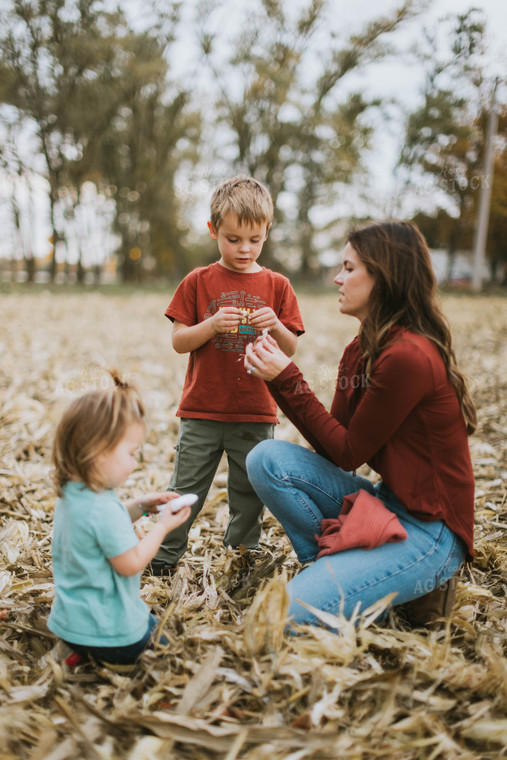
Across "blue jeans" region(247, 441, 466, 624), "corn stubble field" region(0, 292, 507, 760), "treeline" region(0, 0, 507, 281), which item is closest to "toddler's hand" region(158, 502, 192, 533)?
"corn stubble field" region(0, 292, 507, 760)

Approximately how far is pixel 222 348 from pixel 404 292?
2.75 feet

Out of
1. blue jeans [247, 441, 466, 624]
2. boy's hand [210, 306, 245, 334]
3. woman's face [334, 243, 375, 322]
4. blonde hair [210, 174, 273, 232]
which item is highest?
blonde hair [210, 174, 273, 232]

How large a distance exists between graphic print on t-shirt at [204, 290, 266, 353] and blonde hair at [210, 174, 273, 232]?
0.95 ft

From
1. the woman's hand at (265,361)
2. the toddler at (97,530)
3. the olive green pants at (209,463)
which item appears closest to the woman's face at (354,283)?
the woman's hand at (265,361)

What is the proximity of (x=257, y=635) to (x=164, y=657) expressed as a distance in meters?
0.33

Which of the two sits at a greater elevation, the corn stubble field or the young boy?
the young boy

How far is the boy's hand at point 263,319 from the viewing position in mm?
2426

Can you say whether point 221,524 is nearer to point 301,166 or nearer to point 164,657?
Result: point 164,657

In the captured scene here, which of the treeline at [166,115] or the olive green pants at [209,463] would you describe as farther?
the treeline at [166,115]

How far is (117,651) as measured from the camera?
195cm

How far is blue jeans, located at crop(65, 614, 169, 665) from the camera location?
1.94 m

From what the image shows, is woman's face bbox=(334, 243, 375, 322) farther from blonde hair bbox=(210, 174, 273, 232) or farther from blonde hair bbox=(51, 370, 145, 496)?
blonde hair bbox=(51, 370, 145, 496)

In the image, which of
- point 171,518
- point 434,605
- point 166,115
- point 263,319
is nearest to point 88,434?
point 171,518

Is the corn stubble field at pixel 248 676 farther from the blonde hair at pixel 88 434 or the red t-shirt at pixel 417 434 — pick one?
the red t-shirt at pixel 417 434
